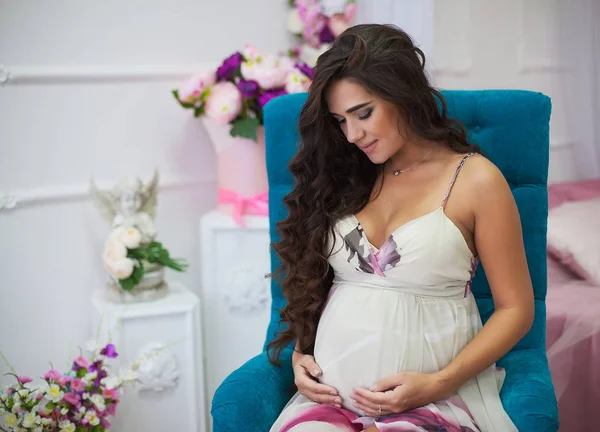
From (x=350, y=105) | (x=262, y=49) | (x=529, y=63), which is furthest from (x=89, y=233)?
(x=529, y=63)

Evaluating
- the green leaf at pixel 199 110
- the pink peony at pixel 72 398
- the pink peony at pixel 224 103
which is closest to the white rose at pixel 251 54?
the pink peony at pixel 224 103

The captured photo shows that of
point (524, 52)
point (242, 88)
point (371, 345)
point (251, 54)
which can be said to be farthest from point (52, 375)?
point (524, 52)

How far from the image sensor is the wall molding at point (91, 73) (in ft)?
7.58

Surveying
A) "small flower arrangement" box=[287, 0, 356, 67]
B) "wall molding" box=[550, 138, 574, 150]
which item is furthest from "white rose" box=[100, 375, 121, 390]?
"wall molding" box=[550, 138, 574, 150]

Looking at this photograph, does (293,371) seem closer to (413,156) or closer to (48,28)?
(413,156)

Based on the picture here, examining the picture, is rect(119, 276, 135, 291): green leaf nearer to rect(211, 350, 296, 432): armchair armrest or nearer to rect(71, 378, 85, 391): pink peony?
rect(71, 378, 85, 391): pink peony

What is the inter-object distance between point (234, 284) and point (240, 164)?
0.41m

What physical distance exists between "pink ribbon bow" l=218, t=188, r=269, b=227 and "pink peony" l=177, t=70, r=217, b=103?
338mm

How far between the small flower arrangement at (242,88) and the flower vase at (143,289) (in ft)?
1.68

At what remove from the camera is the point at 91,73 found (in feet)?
7.96

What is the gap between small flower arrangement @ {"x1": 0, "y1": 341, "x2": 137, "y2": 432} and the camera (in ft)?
6.26

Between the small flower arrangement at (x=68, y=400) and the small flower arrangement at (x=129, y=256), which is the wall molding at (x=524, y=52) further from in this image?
the small flower arrangement at (x=68, y=400)

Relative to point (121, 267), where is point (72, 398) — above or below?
below

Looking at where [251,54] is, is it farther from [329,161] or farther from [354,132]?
[354,132]
